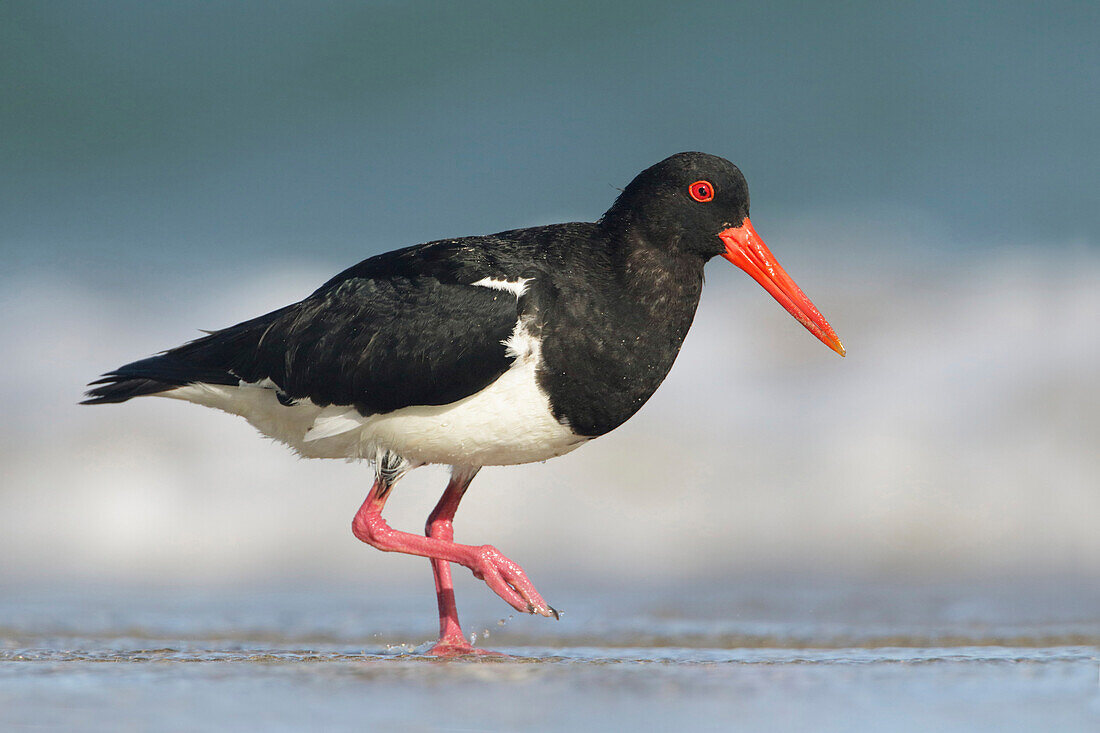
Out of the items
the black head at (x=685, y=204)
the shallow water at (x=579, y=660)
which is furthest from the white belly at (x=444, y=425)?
the shallow water at (x=579, y=660)

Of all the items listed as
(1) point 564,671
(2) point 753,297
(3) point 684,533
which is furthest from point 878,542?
(1) point 564,671

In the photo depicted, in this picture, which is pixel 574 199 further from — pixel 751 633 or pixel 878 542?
pixel 751 633

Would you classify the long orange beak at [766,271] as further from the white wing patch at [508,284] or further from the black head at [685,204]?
the white wing patch at [508,284]

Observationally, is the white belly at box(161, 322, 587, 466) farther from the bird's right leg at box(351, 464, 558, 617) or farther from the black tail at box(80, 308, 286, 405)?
the bird's right leg at box(351, 464, 558, 617)

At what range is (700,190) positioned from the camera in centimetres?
512

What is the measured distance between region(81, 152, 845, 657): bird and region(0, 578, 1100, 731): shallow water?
711 millimetres

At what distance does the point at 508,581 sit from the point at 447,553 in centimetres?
33

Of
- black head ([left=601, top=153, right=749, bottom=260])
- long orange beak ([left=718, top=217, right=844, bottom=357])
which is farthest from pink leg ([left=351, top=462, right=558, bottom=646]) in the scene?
long orange beak ([left=718, top=217, right=844, bottom=357])

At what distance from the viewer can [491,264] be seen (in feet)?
16.7

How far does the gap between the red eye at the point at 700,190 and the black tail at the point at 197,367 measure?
1.98 m

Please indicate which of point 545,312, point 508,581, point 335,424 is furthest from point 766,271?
point 335,424

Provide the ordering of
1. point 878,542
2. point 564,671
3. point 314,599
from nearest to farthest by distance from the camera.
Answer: point 564,671 → point 314,599 → point 878,542

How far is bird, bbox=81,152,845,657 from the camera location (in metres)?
4.90

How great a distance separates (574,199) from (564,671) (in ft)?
29.9
